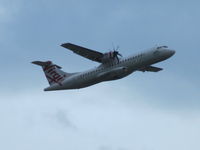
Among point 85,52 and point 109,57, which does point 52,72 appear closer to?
point 85,52

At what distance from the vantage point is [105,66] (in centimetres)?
6894

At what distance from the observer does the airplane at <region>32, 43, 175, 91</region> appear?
219 feet

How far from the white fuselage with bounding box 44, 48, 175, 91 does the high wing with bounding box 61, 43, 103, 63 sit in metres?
1.28

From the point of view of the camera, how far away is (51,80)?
73625 millimetres

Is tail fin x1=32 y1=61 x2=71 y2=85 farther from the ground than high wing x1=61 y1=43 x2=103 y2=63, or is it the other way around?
high wing x1=61 y1=43 x2=103 y2=63

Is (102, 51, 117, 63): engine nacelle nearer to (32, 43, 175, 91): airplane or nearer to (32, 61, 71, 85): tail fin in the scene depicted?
(32, 43, 175, 91): airplane

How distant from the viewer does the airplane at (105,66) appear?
219ft

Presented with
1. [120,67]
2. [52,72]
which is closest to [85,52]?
[120,67]

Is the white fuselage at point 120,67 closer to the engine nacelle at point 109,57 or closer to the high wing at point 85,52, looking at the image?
the engine nacelle at point 109,57

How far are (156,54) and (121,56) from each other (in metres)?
4.74

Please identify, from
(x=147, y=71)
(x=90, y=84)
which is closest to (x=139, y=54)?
(x=90, y=84)

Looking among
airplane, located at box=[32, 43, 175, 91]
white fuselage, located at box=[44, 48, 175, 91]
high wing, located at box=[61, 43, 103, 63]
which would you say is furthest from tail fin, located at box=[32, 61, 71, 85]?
high wing, located at box=[61, 43, 103, 63]

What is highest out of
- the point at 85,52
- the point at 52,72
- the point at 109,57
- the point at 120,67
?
the point at 85,52

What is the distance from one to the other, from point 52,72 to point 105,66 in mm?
8831
